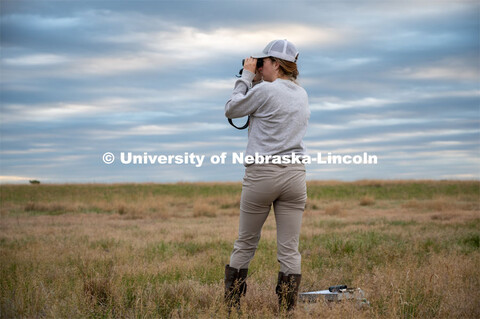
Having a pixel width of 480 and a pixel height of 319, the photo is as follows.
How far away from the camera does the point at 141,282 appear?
593 centimetres

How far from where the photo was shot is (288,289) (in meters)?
4.44

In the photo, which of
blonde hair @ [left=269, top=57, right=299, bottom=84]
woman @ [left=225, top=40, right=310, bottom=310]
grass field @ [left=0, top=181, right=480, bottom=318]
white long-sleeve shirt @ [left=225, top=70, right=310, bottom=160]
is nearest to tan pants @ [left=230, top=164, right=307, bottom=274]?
woman @ [left=225, top=40, right=310, bottom=310]

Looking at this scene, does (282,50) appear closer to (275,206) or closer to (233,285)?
(275,206)

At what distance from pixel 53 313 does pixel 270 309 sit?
2.05 metres

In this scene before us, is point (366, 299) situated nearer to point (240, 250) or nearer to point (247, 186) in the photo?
point (240, 250)

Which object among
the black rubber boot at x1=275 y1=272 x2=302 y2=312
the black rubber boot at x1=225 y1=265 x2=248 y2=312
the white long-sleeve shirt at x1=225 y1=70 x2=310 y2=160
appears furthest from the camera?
the black rubber boot at x1=225 y1=265 x2=248 y2=312

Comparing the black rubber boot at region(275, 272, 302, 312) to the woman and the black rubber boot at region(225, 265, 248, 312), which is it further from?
the black rubber boot at region(225, 265, 248, 312)

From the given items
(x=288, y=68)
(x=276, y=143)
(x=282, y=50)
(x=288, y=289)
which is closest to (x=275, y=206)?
(x=276, y=143)

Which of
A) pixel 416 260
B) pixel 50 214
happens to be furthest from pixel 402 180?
pixel 416 260

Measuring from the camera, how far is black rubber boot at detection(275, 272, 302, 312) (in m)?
4.41

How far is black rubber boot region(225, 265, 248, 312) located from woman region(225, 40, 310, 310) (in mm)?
85

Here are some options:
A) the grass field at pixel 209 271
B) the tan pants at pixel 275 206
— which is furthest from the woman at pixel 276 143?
the grass field at pixel 209 271

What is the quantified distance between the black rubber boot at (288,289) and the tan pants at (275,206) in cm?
6

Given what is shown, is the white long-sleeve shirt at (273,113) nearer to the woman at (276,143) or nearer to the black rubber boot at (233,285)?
the woman at (276,143)
